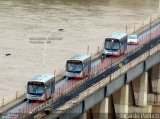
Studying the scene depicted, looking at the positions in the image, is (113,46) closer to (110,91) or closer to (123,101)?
(123,101)

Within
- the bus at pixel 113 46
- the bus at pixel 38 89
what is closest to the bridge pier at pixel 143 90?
the bus at pixel 113 46

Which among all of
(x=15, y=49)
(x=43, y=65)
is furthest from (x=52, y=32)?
(x=43, y=65)

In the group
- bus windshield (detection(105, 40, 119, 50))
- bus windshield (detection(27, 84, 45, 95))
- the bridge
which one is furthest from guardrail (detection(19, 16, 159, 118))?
bus windshield (detection(105, 40, 119, 50))

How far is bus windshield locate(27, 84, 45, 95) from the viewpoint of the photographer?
41.3 metres

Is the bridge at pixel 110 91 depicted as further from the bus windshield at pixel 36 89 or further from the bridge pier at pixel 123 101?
the bus windshield at pixel 36 89

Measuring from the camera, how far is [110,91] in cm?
4675

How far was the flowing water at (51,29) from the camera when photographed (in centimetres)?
5969

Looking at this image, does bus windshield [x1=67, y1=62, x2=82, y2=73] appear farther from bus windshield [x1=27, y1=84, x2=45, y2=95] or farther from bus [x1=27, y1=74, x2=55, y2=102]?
bus windshield [x1=27, y1=84, x2=45, y2=95]

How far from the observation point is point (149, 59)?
54969mm

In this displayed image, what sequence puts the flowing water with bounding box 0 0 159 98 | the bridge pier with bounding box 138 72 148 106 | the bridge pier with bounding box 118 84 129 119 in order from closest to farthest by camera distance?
1. the bridge pier with bounding box 118 84 129 119
2. the bridge pier with bounding box 138 72 148 106
3. the flowing water with bounding box 0 0 159 98

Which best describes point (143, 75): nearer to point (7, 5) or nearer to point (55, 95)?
point (55, 95)

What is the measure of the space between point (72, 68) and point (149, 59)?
9.85m

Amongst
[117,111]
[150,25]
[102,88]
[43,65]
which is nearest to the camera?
[102,88]

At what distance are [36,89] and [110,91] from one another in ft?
23.6
